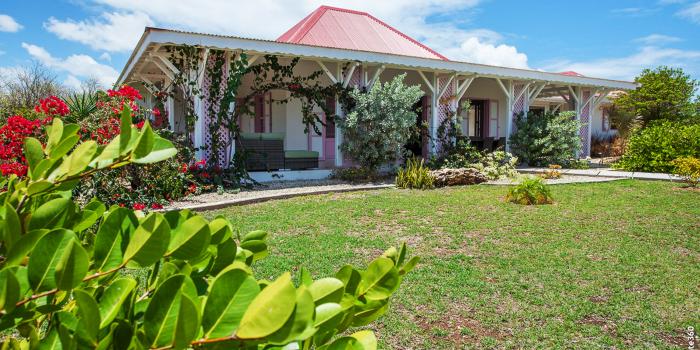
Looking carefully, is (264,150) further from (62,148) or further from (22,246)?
(22,246)

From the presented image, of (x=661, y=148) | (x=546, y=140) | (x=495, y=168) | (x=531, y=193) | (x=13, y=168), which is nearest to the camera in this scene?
(x=13, y=168)

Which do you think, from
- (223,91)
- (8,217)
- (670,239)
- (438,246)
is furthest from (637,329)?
(223,91)

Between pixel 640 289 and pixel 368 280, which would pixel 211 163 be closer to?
pixel 640 289

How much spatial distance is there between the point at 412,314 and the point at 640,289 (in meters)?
2.26

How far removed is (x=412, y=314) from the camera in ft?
12.7

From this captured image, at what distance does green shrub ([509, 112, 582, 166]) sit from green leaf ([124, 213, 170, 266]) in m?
16.3

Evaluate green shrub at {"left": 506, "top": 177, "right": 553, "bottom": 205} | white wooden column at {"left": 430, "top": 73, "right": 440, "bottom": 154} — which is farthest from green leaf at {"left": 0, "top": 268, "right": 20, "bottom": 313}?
white wooden column at {"left": 430, "top": 73, "right": 440, "bottom": 154}

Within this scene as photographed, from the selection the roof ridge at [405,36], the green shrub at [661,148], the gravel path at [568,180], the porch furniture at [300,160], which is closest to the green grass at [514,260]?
the gravel path at [568,180]

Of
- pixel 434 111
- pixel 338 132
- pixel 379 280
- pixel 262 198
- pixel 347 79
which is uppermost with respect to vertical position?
pixel 347 79

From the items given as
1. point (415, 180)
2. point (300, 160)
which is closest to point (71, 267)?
point (415, 180)

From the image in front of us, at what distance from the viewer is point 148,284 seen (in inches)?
29.5

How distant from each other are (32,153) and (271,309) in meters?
0.45

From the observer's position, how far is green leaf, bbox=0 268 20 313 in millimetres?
494

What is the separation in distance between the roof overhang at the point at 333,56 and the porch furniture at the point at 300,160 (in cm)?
261
